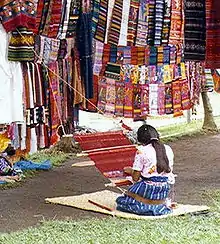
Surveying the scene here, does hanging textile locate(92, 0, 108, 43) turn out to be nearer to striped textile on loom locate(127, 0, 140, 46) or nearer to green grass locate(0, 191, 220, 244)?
striped textile on loom locate(127, 0, 140, 46)

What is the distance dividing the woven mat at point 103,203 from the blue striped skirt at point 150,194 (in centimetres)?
7

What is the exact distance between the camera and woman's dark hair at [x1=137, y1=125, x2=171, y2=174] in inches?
226

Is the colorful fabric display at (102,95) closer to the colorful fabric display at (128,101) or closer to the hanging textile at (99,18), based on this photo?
the colorful fabric display at (128,101)

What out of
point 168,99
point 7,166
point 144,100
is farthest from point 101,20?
point 7,166

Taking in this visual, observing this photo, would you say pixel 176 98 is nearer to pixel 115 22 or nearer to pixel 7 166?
pixel 115 22

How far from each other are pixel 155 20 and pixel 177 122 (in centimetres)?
547

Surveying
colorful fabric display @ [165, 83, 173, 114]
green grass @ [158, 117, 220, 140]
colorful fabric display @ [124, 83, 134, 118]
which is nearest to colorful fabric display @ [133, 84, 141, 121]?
colorful fabric display @ [124, 83, 134, 118]

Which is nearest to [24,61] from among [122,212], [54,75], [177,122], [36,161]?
[54,75]

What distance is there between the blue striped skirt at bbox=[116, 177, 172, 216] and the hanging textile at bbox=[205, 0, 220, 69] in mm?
2195

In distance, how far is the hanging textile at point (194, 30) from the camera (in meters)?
7.54

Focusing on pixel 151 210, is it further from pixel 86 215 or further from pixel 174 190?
pixel 174 190

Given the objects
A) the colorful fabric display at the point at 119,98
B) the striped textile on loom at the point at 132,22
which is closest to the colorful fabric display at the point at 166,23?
the striped textile on loom at the point at 132,22

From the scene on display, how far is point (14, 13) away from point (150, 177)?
197 centimetres

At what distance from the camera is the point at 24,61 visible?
653 centimetres
